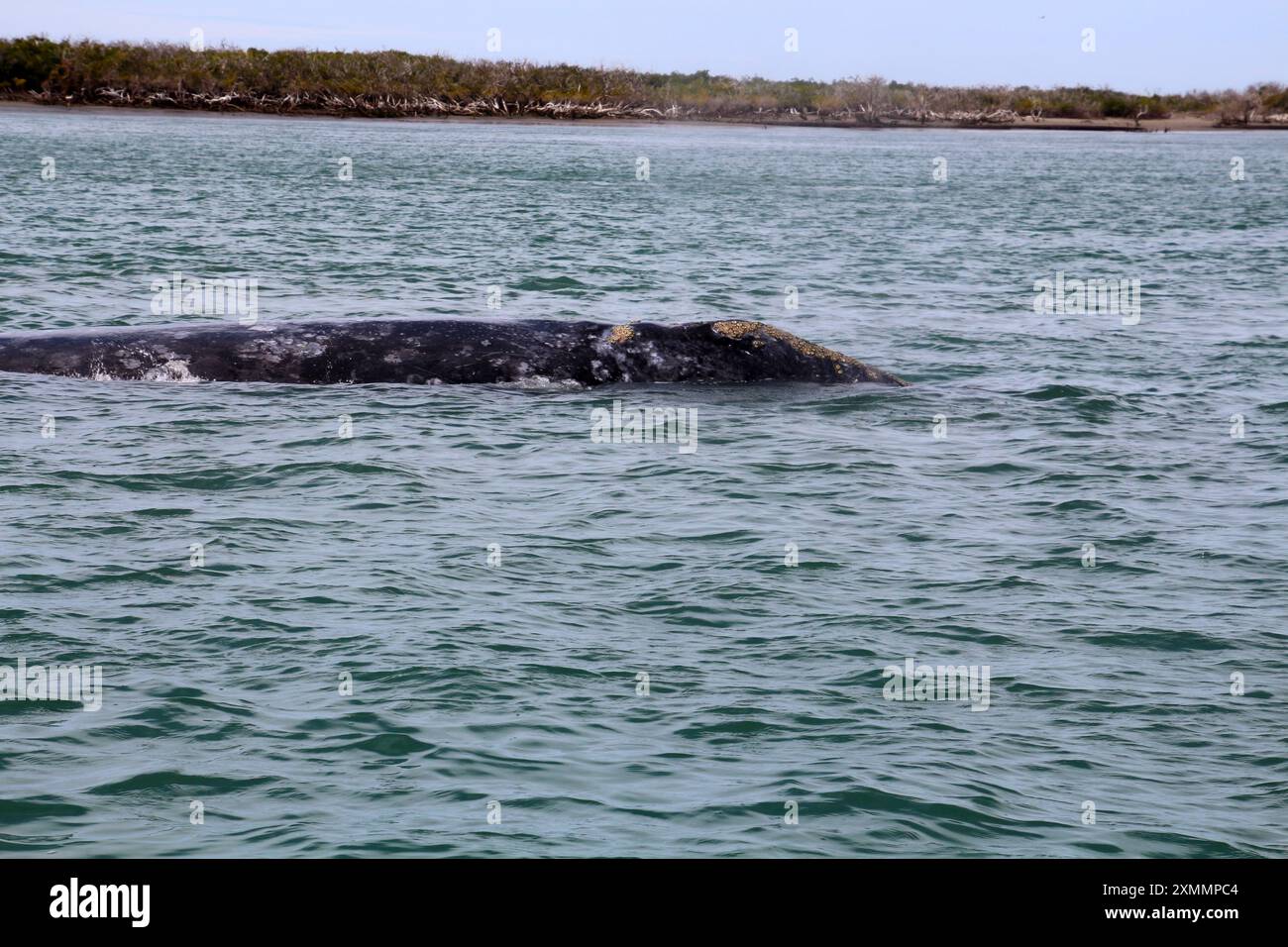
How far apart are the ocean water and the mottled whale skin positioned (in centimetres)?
40

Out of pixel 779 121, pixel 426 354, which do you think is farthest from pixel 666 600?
pixel 779 121

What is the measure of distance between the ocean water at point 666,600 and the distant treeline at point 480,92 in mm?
83587

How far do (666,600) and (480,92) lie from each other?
A: 10992 cm

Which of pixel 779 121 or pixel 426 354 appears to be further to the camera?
pixel 779 121

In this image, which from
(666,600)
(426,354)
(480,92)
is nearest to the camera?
(666,600)

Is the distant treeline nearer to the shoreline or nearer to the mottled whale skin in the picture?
the shoreline

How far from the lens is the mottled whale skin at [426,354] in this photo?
618 inches

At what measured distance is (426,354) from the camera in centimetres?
1605

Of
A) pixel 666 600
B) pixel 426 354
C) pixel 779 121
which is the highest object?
pixel 779 121

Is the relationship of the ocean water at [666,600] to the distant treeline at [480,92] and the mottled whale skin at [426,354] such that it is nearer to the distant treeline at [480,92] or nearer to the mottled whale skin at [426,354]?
the mottled whale skin at [426,354]

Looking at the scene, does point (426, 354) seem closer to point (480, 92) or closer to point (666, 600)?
point (666, 600)

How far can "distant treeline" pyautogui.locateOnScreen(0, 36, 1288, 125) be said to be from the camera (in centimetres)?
9869

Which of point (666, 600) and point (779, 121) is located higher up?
point (779, 121)

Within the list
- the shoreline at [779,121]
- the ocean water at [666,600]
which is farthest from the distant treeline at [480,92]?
the ocean water at [666,600]
